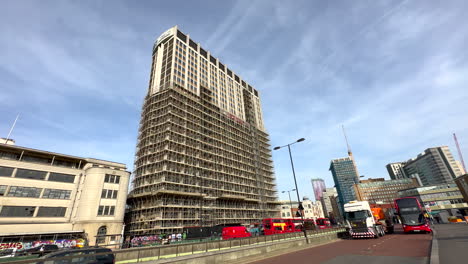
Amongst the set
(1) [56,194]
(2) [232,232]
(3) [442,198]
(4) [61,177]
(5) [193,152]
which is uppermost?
(5) [193,152]

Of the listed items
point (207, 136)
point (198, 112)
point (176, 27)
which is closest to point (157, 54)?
point (176, 27)

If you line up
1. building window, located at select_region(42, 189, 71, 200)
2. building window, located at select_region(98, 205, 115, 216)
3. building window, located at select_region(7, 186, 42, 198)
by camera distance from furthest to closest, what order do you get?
building window, located at select_region(98, 205, 115, 216) < building window, located at select_region(42, 189, 71, 200) < building window, located at select_region(7, 186, 42, 198)

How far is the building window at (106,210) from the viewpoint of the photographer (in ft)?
133

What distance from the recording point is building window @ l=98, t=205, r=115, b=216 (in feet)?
133

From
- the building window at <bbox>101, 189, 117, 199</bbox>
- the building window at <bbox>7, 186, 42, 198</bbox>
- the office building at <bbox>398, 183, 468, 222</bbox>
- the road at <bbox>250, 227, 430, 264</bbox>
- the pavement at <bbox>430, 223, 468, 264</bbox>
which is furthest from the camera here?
the office building at <bbox>398, 183, 468, 222</bbox>

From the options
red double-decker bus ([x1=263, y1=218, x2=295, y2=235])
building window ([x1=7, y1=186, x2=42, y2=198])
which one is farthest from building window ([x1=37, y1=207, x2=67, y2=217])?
red double-decker bus ([x1=263, y1=218, x2=295, y2=235])

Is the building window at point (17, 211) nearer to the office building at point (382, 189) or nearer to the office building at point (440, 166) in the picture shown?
the office building at point (382, 189)

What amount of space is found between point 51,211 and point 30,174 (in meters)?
7.48

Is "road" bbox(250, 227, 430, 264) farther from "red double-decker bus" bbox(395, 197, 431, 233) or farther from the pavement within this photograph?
"red double-decker bus" bbox(395, 197, 431, 233)

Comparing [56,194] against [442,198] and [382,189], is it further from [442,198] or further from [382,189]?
[382,189]

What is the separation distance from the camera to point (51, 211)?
3731cm

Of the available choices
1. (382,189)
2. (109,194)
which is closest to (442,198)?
(382,189)

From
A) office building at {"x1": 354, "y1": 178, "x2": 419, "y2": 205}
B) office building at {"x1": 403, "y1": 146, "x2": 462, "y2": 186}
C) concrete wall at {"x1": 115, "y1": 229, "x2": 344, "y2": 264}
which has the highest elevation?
office building at {"x1": 403, "y1": 146, "x2": 462, "y2": 186}

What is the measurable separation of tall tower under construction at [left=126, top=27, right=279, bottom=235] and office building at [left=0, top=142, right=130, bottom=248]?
9.08 meters
